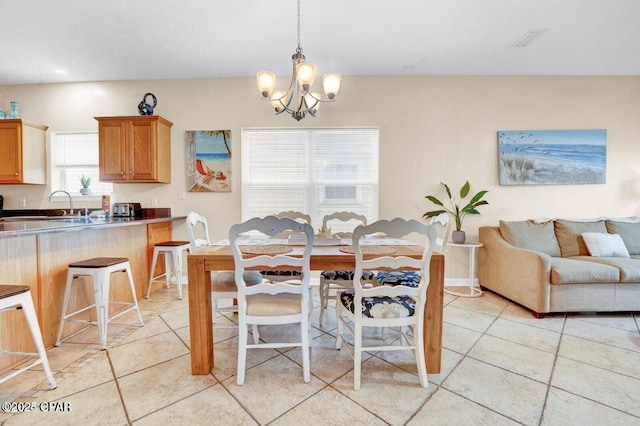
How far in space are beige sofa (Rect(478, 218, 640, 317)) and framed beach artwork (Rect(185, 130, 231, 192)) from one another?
3520mm

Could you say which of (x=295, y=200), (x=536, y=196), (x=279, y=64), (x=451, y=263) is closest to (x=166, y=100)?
(x=279, y=64)

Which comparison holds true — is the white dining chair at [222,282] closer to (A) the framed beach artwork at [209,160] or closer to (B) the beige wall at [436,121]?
(A) the framed beach artwork at [209,160]

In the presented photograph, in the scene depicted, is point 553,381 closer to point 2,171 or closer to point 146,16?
point 146,16

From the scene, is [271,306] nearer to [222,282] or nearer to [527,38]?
[222,282]

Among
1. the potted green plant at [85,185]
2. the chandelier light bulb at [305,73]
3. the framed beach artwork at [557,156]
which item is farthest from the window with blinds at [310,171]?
the potted green plant at [85,185]

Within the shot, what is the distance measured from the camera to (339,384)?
1589 millimetres

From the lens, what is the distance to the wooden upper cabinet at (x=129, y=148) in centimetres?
331

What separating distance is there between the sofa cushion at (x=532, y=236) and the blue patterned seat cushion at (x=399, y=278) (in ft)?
5.72

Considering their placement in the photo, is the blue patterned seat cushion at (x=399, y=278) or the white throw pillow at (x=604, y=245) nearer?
the blue patterned seat cushion at (x=399, y=278)

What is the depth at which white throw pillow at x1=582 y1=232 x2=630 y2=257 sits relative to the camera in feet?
9.56

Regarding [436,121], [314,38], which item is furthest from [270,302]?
[436,121]

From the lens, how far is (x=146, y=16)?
2396 mm

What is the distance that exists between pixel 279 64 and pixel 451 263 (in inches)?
135

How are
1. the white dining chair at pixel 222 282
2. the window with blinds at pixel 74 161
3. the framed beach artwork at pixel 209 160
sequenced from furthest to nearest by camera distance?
1. the window with blinds at pixel 74 161
2. the framed beach artwork at pixel 209 160
3. the white dining chair at pixel 222 282
